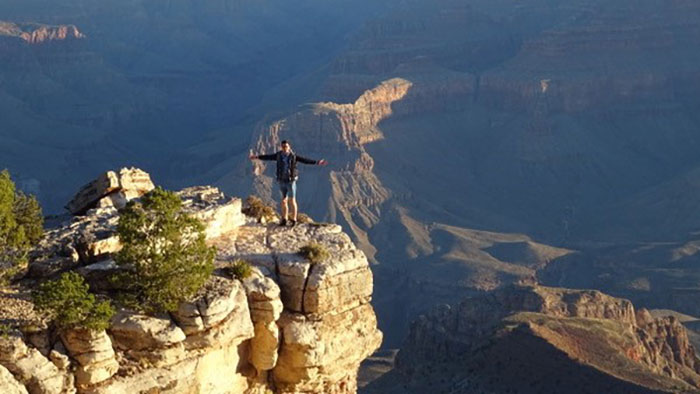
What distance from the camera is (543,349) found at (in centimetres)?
4750

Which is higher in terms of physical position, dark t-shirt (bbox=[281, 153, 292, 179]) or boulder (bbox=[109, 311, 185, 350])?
dark t-shirt (bbox=[281, 153, 292, 179])

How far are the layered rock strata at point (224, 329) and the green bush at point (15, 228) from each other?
1.09 feet

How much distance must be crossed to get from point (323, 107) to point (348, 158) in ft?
20.7

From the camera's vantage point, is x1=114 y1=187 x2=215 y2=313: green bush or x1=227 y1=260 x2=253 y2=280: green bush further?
x1=227 y1=260 x2=253 y2=280: green bush

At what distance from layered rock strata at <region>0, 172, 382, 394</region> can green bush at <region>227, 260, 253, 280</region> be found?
0.33ft

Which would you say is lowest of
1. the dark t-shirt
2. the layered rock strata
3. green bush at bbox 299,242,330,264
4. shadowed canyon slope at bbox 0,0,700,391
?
shadowed canyon slope at bbox 0,0,700,391

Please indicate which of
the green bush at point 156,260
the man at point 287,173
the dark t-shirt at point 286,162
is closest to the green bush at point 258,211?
the man at point 287,173

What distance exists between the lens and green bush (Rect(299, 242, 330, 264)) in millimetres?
20891

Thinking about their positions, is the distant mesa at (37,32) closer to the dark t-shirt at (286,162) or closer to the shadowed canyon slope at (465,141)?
the shadowed canyon slope at (465,141)

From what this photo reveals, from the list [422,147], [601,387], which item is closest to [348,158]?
[422,147]

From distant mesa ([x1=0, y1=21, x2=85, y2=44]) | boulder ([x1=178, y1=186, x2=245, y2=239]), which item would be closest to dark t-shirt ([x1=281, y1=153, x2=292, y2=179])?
boulder ([x1=178, y1=186, x2=245, y2=239])

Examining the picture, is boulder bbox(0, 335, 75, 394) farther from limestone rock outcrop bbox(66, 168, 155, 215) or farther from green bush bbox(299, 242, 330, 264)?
limestone rock outcrop bbox(66, 168, 155, 215)

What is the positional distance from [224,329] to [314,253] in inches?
111

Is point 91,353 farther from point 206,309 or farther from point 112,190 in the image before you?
point 112,190
